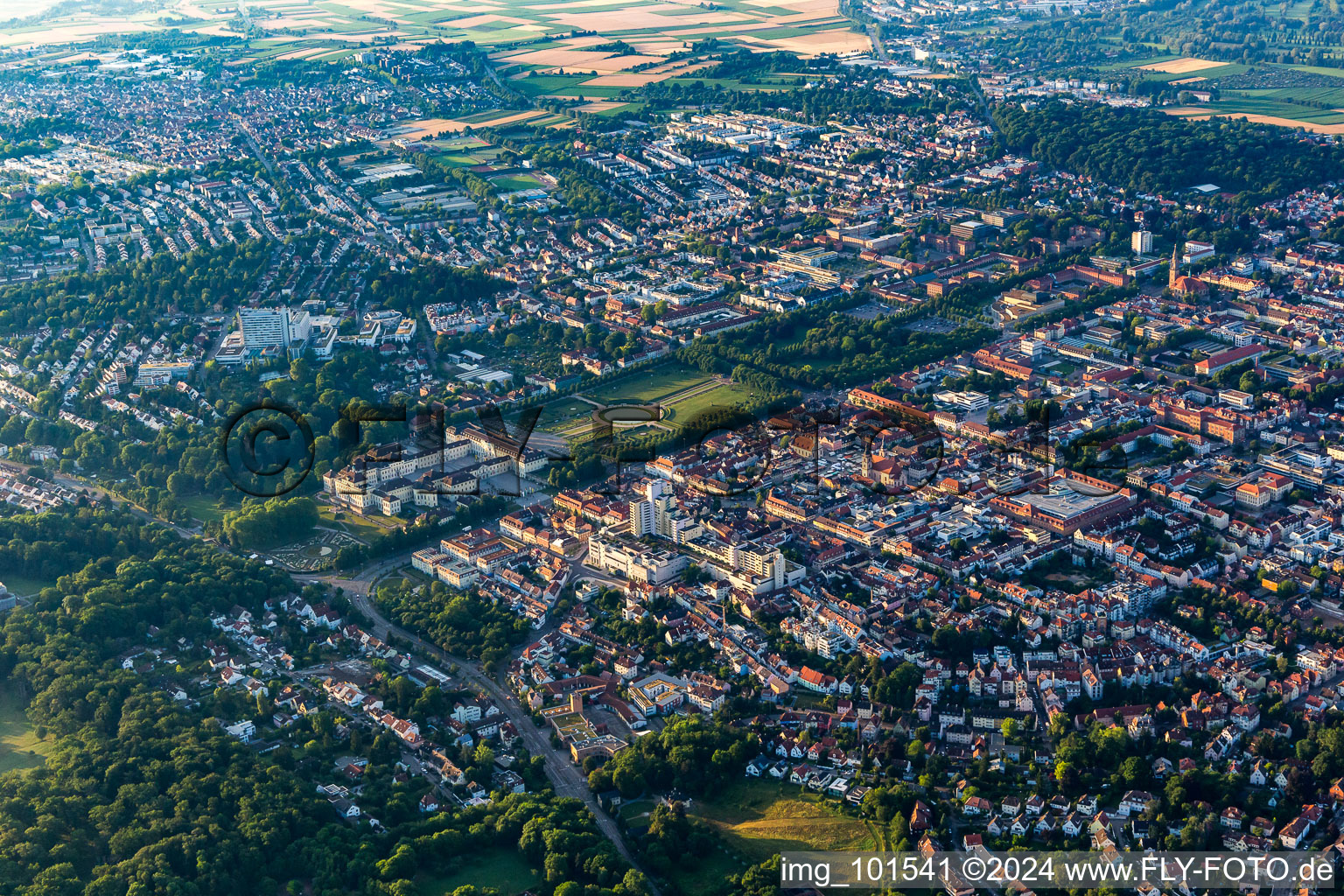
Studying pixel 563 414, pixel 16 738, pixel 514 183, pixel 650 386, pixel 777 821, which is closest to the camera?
pixel 777 821

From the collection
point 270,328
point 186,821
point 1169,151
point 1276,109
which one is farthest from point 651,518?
point 1276,109

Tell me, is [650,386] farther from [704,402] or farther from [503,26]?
[503,26]

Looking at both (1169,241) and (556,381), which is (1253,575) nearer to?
(556,381)

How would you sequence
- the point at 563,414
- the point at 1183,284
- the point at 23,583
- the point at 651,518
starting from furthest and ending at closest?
1. the point at 1183,284
2. the point at 563,414
3. the point at 651,518
4. the point at 23,583

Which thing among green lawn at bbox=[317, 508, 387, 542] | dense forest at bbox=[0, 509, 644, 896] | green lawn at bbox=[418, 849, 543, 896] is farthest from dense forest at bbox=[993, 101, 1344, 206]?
green lawn at bbox=[418, 849, 543, 896]

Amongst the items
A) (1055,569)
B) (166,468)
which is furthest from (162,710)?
(1055,569)
